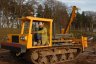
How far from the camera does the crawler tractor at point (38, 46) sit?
12363 mm

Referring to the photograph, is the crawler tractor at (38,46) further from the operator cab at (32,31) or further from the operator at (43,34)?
the operator at (43,34)

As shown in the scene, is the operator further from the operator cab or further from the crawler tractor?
the crawler tractor

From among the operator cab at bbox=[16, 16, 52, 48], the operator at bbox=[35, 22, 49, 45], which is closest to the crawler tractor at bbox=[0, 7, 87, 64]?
the operator cab at bbox=[16, 16, 52, 48]

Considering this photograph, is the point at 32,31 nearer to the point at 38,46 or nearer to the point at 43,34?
the point at 43,34

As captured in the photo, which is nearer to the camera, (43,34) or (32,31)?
(32,31)

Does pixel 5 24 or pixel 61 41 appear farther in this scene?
pixel 5 24

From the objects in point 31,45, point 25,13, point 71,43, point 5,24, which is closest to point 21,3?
point 25,13

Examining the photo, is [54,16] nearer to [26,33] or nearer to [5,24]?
[5,24]

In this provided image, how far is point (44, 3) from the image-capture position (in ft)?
152

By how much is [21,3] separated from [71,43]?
67.3ft

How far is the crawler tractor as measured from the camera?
487 inches

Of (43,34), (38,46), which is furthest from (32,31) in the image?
(38,46)

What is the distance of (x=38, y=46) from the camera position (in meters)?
12.7

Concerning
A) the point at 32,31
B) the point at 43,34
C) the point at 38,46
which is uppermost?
the point at 32,31
